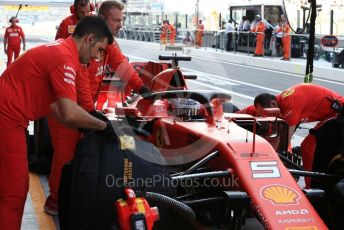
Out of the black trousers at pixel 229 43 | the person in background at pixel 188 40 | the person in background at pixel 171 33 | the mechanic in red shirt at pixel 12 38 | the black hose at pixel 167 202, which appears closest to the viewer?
the black hose at pixel 167 202

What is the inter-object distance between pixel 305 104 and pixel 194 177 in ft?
5.72

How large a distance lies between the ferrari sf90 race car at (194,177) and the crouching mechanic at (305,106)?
0.36 metres

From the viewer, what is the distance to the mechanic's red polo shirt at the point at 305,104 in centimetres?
518

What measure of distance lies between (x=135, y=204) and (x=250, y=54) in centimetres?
2209

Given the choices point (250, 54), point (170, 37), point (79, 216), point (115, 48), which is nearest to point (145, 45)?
point (170, 37)

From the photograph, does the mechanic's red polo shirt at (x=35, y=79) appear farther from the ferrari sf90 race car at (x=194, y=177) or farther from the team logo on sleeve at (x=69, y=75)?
the ferrari sf90 race car at (x=194, y=177)

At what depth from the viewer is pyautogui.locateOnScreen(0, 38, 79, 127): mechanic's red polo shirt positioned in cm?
367

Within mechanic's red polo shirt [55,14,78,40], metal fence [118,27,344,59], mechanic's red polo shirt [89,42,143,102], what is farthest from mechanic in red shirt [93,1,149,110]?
metal fence [118,27,344,59]

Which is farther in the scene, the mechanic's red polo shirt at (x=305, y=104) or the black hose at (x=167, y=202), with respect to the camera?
the mechanic's red polo shirt at (x=305, y=104)

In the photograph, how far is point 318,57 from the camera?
21.5m

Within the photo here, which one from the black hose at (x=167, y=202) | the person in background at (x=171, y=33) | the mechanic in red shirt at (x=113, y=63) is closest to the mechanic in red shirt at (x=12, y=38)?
the mechanic in red shirt at (x=113, y=63)

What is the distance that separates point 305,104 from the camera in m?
5.24

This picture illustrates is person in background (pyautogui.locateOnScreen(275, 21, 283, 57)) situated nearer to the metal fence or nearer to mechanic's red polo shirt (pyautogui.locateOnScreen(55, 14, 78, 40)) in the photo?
the metal fence

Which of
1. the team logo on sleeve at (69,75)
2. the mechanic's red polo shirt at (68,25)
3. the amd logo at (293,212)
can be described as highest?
the mechanic's red polo shirt at (68,25)
